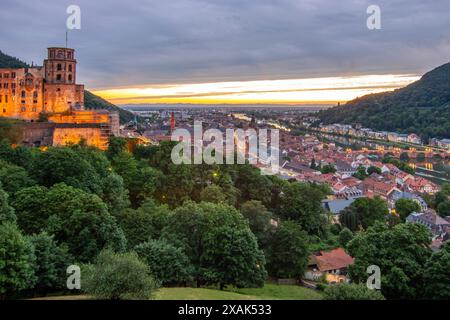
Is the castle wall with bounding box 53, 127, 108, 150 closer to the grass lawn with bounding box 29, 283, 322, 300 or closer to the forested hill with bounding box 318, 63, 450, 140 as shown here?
the grass lawn with bounding box 29, 283, 322, 300

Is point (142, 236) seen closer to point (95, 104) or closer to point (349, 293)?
point (349, 293)

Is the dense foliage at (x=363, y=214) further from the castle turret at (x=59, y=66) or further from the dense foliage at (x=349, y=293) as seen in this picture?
the castle turret at (x=59, y=66)

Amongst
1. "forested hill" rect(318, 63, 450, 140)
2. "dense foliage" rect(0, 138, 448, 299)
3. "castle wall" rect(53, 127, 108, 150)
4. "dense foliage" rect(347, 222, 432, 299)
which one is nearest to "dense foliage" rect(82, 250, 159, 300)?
"dense foliage" rect(0, 138, 448, 299)

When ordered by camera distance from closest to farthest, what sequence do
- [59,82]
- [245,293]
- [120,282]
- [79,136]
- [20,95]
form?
[120,282]
[245,293]
[79,136]
[20,95]
[59,82]

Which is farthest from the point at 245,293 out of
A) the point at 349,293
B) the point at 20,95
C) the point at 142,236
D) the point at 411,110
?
the point at 411,110

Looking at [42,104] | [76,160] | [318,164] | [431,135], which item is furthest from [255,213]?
[431,135]

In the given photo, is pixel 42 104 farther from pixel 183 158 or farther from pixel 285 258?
pixel 285 258
